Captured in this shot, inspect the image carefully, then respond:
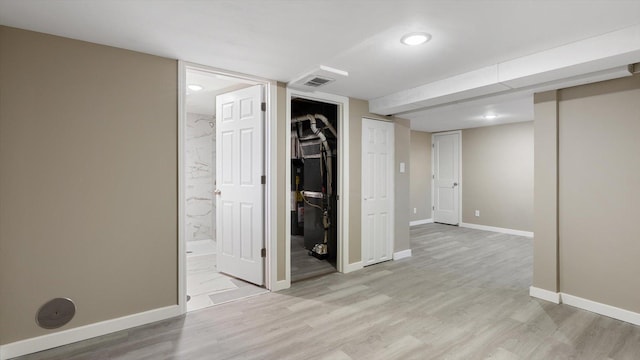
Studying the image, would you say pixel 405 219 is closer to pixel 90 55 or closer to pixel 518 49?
pixel 518 49

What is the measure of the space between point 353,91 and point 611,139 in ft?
8.21

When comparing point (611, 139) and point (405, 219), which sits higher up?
point (611, 139)

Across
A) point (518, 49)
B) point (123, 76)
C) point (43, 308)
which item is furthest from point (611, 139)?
point (43, 308)

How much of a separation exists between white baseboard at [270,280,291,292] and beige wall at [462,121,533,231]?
16.9 feet

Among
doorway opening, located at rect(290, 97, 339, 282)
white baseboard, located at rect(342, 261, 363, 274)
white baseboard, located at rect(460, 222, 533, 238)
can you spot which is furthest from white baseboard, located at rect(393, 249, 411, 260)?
white baseboard, located at rect(460, 222, 533, 238)

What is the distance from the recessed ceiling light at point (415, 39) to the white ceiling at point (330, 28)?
5cm

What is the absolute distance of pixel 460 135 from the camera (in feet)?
23.6

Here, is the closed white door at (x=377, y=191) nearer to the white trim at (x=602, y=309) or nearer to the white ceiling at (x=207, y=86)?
the white ceiling at (x=207, y=86)

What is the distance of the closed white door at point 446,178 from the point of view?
7.26 meters

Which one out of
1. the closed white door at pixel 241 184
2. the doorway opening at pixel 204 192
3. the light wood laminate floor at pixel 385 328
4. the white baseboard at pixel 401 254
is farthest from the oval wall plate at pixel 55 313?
the white baseboard at pixel 401 254

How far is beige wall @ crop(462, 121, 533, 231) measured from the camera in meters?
6.11

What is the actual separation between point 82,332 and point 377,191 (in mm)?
3417

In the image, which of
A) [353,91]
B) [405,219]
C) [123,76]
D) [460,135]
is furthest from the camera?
[460,135]

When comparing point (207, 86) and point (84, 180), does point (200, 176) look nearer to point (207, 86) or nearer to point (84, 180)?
point (207, 86)
